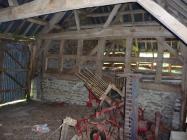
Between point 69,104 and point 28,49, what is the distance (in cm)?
323

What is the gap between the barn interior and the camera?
6016 mm

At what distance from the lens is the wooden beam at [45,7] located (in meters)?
4.62

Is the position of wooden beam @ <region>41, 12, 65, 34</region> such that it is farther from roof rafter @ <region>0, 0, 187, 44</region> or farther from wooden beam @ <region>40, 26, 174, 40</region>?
roof rafter @ <region>0, 0, 187, 44</region>

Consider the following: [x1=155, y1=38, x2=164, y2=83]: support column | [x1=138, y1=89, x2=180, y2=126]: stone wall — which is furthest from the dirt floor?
[x1=155, y1=38, x2=164, y2=83]: support column

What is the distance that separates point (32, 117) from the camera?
27.1 feet

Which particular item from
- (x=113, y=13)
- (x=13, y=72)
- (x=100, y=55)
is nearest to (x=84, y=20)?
(x=100, y=55)

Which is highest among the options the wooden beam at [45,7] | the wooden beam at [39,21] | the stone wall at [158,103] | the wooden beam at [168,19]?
the wooden beam at [39,21]

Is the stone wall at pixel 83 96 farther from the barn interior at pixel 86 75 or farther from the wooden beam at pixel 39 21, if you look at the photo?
the wooden beam at pixel 39 21

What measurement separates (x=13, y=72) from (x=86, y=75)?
3.50 metres

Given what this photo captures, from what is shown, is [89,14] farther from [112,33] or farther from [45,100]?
[45,100]

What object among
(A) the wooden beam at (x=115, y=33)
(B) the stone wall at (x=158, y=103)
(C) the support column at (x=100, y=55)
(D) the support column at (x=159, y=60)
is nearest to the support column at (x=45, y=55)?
(A) the wooden beam at (x=115, y=33)

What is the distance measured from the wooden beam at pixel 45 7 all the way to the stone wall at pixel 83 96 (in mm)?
4699

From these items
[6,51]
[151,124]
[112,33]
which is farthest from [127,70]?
[6,51]

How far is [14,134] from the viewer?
6535 mm
